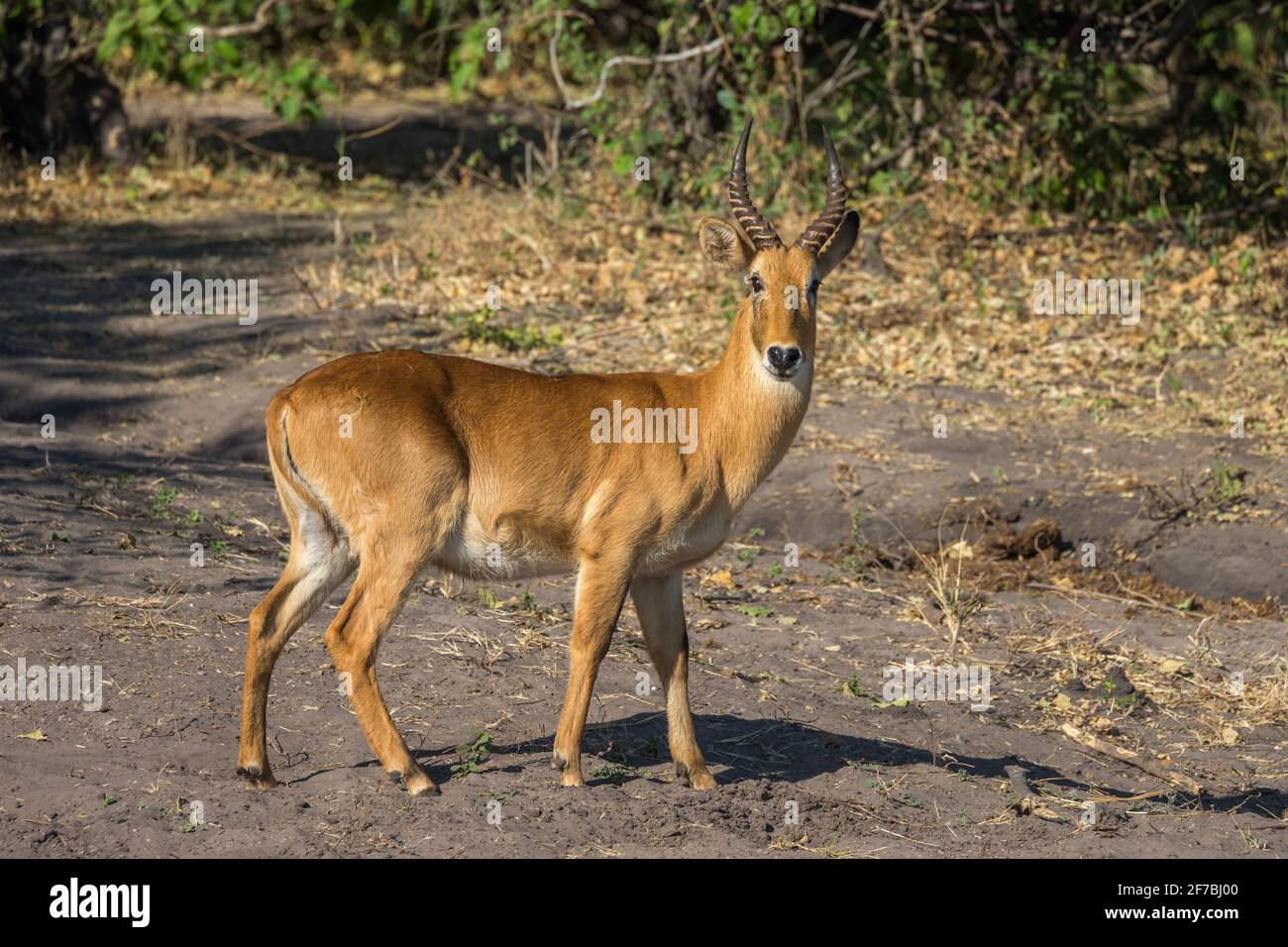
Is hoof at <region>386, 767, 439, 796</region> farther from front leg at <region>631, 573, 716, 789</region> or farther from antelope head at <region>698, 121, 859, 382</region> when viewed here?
antelope head at <region>698, 121, 859, 382</region>

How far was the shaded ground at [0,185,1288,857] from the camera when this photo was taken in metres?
5.54

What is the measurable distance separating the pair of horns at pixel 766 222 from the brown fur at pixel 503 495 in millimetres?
288

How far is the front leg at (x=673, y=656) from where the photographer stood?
5.95 metres

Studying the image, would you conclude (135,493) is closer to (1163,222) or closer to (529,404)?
(529,404)

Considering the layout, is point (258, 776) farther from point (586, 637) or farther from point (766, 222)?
point (766, 222)

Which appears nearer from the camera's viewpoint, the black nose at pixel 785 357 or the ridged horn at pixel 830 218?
the black nose at pixel 785 357

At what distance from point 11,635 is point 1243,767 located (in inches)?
200

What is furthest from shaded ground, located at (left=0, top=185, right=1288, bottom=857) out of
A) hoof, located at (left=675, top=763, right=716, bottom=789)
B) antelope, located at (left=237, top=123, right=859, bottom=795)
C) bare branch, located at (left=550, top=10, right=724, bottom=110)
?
bare branch, located at (left=550, top=10, right=724, bottom=110)

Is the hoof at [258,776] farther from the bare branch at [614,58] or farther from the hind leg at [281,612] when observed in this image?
the bare branch at [614,58]

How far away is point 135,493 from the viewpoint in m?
8.64

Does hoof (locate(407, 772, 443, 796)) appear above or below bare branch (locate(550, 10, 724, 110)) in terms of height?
below

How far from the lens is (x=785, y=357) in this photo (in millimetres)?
5898

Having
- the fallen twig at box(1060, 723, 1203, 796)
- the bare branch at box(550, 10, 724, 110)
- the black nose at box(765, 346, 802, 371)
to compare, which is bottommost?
the fallen twig at box(1060, 723, 1203, 796)

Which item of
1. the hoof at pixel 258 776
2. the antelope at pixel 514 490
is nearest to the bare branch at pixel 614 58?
the antelope at pixel 514 490
